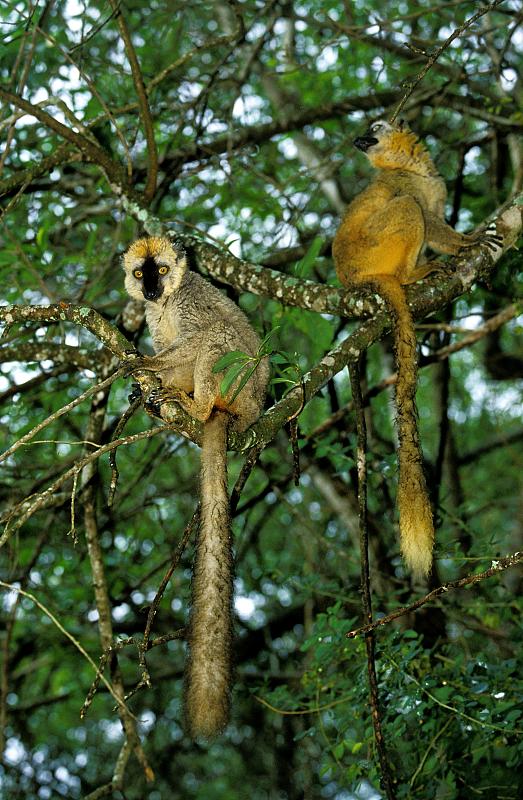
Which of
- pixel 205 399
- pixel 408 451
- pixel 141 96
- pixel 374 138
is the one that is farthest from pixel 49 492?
pixel 374 138

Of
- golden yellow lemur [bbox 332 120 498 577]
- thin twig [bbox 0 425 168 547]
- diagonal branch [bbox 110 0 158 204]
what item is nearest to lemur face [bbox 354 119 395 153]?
golden yellow lemur [bbox 332 120 498 577]

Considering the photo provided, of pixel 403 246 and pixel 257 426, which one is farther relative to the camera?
pixel 403 246

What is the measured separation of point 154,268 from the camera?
5379 mm

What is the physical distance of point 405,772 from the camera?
4820 millimetres

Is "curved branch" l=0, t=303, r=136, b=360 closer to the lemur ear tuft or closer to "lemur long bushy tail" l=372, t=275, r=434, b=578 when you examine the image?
the lemur ear tuft

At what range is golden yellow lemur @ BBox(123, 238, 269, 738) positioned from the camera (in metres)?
3.64

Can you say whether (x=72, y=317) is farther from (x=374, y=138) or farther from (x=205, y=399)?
(x=374, y=138)

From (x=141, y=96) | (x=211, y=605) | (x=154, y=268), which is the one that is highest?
(x=141, y=96)

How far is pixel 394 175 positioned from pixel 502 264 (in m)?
1.22

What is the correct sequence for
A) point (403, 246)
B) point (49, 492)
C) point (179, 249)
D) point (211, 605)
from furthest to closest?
point (403, 246), point (179, 249), point (211, 605), point (49, 492)

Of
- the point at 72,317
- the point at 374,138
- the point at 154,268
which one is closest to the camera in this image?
the point at 72,317

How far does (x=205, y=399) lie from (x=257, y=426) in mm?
557

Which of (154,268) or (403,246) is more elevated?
(403,246)

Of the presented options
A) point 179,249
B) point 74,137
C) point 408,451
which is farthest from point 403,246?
point 74,137
